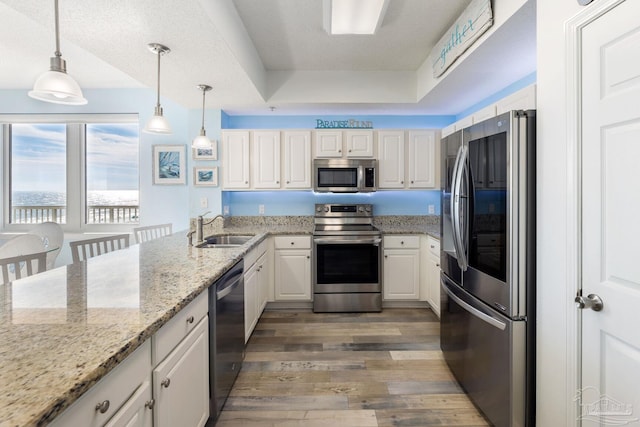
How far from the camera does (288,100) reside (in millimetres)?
3535

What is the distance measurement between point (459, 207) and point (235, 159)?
2.73 metres

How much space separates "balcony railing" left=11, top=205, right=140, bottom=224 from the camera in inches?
169

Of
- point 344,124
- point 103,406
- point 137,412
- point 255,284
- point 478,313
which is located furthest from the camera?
point 344,124

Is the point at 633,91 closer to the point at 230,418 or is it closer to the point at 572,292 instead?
the point at 572,292

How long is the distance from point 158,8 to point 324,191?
2346 millimetres

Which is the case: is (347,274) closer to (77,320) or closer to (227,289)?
(227,289)

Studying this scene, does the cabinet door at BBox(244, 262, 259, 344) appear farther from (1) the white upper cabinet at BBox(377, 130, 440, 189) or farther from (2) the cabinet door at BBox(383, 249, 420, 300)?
(1) the white upper cabinet at BBox(377, 130, 440, 189)

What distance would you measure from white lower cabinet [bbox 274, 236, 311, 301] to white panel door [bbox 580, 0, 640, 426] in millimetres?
2561

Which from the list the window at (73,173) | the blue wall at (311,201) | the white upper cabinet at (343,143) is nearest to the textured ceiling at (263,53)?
the white upper cabinet at (343,143)

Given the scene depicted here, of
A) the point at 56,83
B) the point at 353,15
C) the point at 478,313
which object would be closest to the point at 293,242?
the point at 478,313

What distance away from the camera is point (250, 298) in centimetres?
267

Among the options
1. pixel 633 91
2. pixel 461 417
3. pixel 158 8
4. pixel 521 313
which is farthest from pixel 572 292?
pixel 158 8

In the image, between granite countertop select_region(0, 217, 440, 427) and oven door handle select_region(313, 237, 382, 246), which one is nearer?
granite countertop select_region(0, 217, 440, 427)

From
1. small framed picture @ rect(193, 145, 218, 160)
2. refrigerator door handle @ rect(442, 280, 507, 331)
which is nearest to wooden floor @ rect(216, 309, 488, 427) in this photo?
refrigerator door handle @ rect(442, 280, 507, 331)
